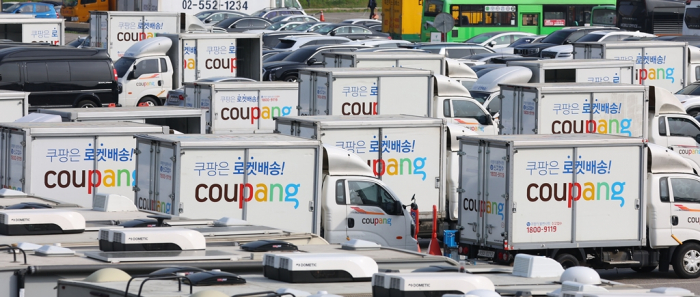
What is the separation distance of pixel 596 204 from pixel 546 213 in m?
0.78

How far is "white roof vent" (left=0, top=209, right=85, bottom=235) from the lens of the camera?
37.1ft

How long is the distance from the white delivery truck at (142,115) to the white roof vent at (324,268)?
12.9 meters

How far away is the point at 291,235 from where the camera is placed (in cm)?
1204

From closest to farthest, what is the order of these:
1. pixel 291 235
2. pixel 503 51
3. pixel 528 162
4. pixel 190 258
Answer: pixel 190 258, pixel 291 235, pixel 528 162, pixel 503 51

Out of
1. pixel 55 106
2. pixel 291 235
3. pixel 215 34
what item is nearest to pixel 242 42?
pixel 215 34

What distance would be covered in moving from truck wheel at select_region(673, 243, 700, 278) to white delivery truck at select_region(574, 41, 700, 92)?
1378cm

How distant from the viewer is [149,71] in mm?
33094

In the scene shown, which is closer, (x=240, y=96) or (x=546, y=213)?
(x=546, y=213)

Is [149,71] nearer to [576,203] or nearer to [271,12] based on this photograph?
[576,203]

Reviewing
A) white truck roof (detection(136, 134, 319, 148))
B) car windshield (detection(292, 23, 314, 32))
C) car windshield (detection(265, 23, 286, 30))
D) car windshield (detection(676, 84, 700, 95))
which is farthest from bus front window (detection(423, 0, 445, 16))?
white truck roof (detection(136, 134, 319, 148))

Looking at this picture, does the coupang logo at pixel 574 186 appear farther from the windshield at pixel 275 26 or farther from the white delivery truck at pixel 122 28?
the windshield at pixel 275 26

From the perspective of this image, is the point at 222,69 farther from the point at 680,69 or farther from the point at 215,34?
the point at 680,69

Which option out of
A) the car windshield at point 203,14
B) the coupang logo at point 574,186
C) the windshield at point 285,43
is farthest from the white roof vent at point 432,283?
the car windshield at point 203,14

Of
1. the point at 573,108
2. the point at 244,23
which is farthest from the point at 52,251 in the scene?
the point at 244,23
